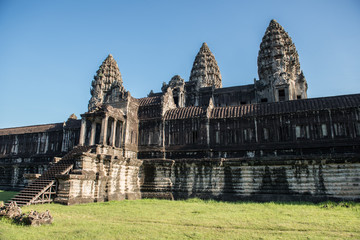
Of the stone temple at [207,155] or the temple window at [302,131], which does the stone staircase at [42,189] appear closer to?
the stone temple at [207,155]

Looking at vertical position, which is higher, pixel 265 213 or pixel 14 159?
pixel 14 159

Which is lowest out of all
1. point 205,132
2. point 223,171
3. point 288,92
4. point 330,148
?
point 223,171

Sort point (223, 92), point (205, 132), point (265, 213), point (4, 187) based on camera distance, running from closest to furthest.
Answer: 1. point (265, 213)
2. point (205, 132)
3. point (4, 187)
4. point (223, 92)

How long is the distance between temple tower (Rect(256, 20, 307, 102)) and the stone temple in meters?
15.9

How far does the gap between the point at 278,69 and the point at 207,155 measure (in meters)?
23.7

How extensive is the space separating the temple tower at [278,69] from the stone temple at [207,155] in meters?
15.9

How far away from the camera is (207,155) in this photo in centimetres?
2664

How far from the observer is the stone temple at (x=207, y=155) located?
2055 centimetres

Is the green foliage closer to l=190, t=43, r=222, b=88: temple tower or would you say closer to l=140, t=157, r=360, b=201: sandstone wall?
l=140, t=157, r=360, b=201: sandstone wall

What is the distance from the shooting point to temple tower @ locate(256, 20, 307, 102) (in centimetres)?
4191

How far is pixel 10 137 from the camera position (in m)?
40.5

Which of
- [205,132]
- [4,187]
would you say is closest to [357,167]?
[205,132]

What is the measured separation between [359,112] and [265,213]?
48.0 ft

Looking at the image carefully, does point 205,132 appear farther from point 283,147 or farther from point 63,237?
point 63,237
